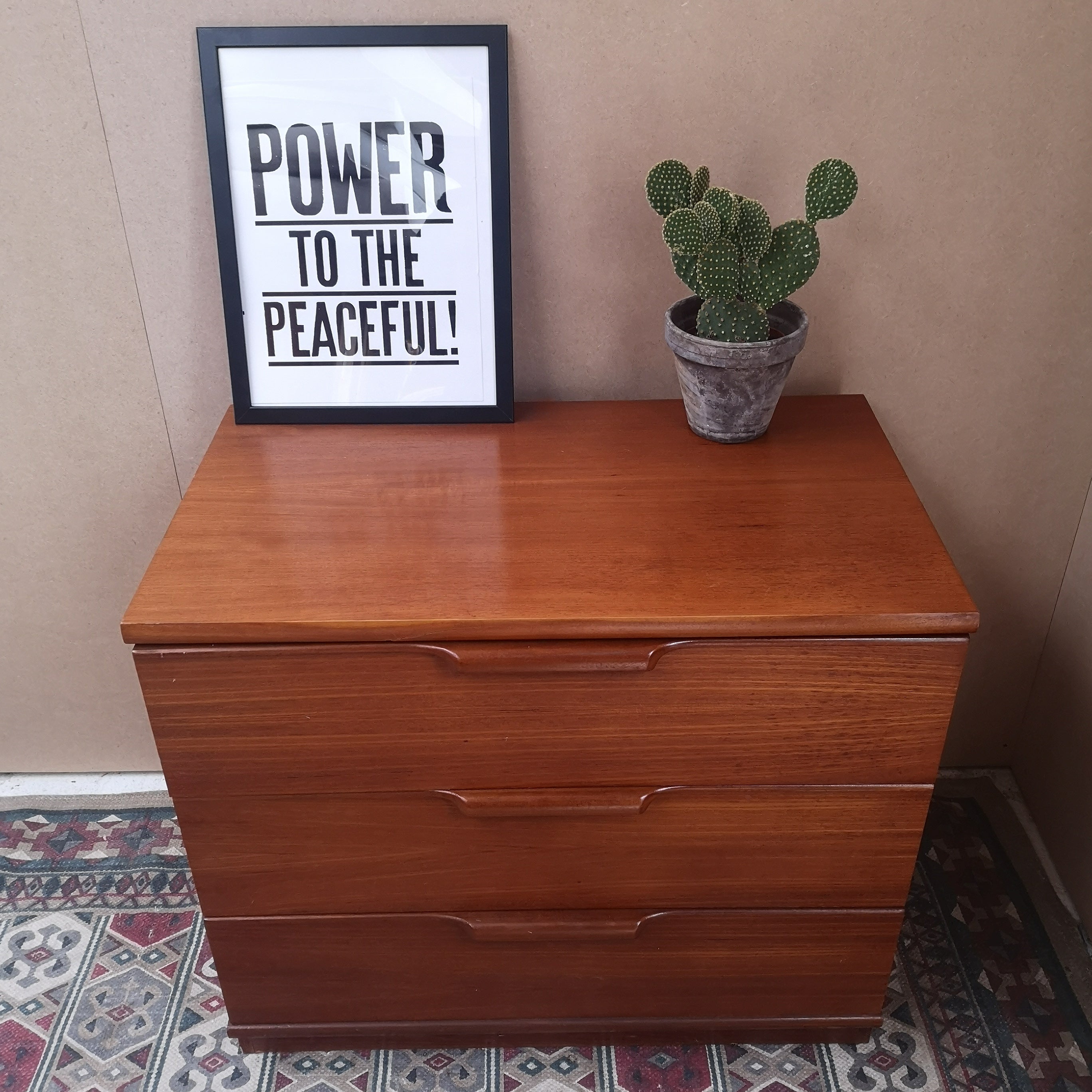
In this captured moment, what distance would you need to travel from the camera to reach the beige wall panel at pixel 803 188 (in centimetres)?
115

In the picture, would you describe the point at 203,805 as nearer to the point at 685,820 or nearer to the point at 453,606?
the point at 453,606

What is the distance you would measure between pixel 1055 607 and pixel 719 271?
0.81 m

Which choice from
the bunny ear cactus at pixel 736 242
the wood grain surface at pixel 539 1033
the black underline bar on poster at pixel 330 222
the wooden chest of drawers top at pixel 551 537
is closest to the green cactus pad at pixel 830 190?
the bunny ear cactus at pixel 736 242

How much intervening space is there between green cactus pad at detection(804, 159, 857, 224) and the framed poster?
0.34 meters

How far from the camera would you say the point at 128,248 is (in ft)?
4.16

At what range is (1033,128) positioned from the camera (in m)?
1.20

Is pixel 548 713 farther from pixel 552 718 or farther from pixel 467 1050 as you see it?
pixel 467 1050

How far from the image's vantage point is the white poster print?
1159 mm

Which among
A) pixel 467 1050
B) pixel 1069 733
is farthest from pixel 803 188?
pixel 467 1050

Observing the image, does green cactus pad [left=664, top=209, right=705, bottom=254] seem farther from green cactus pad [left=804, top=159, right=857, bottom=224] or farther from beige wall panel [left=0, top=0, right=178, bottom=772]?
beige wall panel [left=0, top=0, right=178, bottom=772]

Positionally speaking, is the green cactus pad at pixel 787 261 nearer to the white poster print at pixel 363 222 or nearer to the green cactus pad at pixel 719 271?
the green cactus pad at pixel 719 271

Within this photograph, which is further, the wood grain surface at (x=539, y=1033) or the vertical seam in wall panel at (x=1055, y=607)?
the vertical seam in wall panel at (x=1055, y=607)

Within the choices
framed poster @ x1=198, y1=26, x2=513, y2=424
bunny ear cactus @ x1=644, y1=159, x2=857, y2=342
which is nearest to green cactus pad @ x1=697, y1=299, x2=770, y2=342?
bunny ear cactus @ x1=644, y1=159, x2=857, y2=342

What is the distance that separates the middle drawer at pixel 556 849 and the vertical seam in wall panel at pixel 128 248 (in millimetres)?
526
